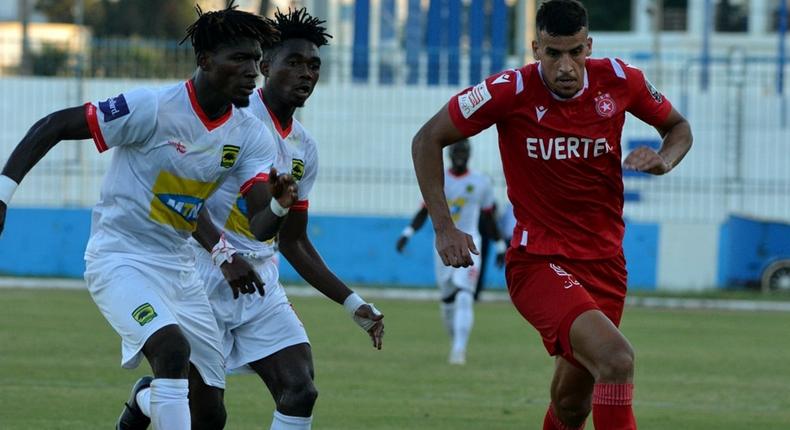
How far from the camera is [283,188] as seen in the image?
7.08 m

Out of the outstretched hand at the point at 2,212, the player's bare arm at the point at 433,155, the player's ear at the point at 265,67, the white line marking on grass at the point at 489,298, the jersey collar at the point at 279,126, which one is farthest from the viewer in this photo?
the white line marking on grass at the point at 489,298

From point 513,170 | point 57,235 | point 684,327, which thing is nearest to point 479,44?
point 57,235

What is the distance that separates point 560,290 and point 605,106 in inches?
38.0

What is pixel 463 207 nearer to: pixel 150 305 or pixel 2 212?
pixel 150 305

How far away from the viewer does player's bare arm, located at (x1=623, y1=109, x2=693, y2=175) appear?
6.98 meters

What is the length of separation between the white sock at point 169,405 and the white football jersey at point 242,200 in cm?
129

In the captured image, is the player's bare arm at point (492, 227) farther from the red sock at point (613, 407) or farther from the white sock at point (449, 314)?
the red sock at point (613, 407)

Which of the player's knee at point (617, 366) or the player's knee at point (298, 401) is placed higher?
the player's knee at point (617, 366)

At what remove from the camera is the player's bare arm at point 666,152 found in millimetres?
6980

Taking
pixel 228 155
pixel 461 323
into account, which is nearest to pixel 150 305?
pixel 228 155

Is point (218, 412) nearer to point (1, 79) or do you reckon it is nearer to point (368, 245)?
point (368, 245)

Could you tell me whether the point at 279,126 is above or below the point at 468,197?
above

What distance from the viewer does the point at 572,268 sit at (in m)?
7.56

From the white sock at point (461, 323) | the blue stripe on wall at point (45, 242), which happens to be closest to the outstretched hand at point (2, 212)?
the white sock at point (461, 323)
